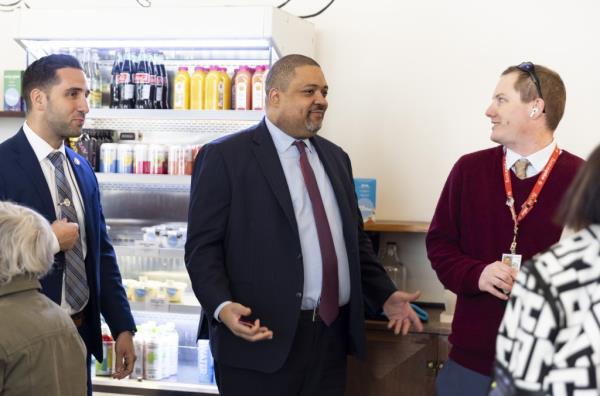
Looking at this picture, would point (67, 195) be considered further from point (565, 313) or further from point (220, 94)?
point (565, 313)

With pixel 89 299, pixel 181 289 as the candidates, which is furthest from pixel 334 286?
pixel 181 289

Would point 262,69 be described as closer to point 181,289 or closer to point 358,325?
point 181,289

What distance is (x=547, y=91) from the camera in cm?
259

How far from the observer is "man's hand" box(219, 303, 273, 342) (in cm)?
250

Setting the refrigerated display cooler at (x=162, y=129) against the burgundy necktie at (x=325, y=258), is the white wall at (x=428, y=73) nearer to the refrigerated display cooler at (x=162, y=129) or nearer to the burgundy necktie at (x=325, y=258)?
the refrigerated display cooler at (x=162, y=129)

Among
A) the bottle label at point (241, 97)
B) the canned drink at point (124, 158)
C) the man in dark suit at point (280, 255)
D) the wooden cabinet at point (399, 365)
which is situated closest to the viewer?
the man in dark suit at point (280, 255)

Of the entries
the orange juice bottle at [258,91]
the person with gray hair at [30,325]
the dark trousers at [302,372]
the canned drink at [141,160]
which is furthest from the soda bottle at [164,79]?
the person with gray hair at [30,325]

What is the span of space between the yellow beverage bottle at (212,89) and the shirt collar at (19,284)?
1.92 metres

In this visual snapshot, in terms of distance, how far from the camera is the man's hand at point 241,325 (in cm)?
250

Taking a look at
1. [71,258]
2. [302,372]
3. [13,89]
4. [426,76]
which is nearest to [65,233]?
[71,258]

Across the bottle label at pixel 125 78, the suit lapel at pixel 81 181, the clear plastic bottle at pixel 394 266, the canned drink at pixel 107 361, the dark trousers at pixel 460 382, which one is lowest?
the canned drink at pixel 107 361

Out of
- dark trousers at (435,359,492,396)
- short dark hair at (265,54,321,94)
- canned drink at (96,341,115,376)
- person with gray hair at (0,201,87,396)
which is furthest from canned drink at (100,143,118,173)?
dark trousers at (435,359,492,396)

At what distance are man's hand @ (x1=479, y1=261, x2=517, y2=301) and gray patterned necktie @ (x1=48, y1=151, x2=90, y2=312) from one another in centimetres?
138

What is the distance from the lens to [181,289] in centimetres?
401
